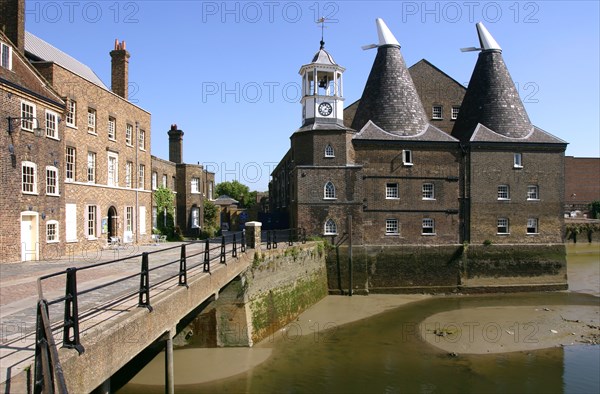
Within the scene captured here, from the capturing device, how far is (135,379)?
530 inches

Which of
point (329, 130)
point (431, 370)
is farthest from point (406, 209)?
point (431, 370)

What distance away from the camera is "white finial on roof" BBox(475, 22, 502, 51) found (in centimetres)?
3103

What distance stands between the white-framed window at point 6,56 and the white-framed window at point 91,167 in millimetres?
5850

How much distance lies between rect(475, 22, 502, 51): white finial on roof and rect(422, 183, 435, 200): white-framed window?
413 inches

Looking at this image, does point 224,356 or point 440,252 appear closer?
point 224,356

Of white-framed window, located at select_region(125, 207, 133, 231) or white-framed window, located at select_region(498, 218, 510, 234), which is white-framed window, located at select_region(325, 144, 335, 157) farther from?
white-framed window, located at select_region(125, 207, 133, 231)

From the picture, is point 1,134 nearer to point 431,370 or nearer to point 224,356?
point 224,356

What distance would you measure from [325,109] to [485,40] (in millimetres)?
12415

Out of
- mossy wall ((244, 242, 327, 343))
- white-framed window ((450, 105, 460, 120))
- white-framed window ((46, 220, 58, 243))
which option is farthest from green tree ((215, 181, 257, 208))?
white-framed window ((46, 220, 58, 243))

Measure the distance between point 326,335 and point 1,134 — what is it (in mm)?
13486

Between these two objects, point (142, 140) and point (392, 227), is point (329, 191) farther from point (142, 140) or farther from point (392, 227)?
point (142, 140)

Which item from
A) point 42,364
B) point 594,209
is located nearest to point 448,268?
point 42,364

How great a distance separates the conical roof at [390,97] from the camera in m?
28.6

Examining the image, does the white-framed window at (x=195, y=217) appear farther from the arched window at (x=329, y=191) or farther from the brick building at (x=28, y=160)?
the brick building at (x=28, y=160)
